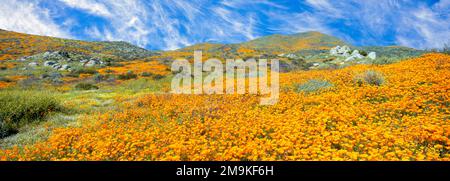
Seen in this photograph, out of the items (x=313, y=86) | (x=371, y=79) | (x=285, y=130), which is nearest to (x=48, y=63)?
(x=313, y=86)

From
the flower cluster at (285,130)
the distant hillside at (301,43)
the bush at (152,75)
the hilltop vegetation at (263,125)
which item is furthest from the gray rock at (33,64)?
the distant hillside at (301,43)

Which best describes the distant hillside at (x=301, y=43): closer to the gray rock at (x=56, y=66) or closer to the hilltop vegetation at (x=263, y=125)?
the gray rock at (x=56, y=66)

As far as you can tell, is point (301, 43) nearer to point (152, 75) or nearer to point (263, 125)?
point (152, 75)

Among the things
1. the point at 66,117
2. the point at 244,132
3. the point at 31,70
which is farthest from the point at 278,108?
the point at 31,70

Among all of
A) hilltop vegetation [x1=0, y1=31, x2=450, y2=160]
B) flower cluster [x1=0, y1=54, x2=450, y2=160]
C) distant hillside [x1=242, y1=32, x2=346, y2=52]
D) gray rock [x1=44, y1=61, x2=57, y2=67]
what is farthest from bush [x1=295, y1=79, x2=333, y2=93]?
distant hillside [x1=242, y1=32, x2=346, y2=52]

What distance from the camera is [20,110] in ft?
33.8

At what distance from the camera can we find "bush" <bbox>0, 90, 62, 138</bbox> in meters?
9.20

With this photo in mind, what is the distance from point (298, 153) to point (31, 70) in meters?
37.8

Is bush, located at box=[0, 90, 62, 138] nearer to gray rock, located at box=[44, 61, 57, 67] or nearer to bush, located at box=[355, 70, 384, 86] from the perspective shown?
bush, located at box=[355, 70, 384, 86]

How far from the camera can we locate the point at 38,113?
10984 millimetres

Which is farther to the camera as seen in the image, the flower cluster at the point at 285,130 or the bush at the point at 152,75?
the bush at the point at 152,75

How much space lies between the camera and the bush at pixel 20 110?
9.20m

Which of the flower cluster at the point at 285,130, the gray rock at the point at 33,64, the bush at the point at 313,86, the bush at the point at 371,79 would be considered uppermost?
the gray rock at the point at 33,64
